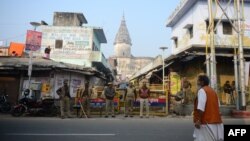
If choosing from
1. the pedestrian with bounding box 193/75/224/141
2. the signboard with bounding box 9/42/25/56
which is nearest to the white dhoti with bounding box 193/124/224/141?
the pedestrian with bounding box 193/75/224/141

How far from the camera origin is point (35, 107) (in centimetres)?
1523

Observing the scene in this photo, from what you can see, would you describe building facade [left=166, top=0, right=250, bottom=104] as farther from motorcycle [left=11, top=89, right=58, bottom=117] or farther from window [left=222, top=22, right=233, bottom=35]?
motorcycle [left=11, top=89, right=58, bottom=117]

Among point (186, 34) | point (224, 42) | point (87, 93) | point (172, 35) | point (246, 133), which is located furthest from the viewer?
point (172, 35)

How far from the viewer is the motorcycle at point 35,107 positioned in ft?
49.2

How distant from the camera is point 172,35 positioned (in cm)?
A: 2950

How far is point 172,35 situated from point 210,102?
82.3ft

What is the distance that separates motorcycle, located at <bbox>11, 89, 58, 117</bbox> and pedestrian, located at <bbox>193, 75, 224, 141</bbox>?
11.9 m

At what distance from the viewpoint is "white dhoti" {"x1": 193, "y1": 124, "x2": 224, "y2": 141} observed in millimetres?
4941

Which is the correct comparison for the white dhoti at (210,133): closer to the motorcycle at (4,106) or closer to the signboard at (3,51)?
the motorcycle at (4,106)

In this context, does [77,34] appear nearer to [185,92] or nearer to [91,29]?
[91,29]

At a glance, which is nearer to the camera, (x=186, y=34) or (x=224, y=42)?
(x=224, y=42)

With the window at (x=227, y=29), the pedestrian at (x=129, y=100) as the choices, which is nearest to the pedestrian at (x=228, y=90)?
the window at (x=227, y=29)

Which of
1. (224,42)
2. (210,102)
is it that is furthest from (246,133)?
(224,42)

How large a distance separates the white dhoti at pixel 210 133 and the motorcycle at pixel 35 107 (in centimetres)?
1190
